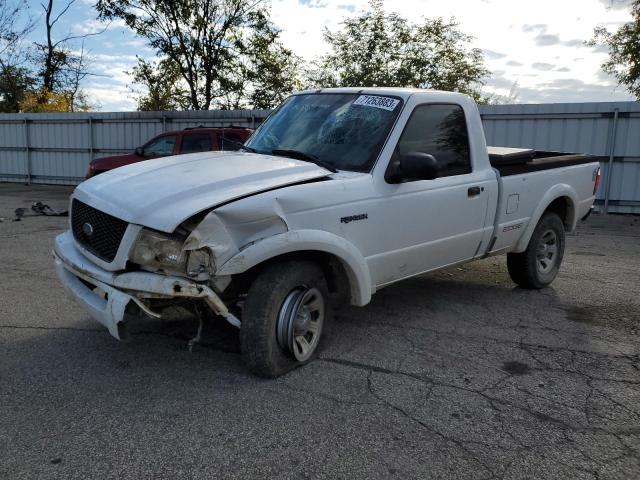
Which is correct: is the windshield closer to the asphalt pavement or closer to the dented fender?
the dented fender

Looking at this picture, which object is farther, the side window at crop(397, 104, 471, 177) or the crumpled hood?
the side window at crop(397, 104, 471, 177)

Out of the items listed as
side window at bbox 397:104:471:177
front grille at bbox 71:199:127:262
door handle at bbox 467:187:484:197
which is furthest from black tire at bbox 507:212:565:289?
front grille at bbox 71:199:127:262

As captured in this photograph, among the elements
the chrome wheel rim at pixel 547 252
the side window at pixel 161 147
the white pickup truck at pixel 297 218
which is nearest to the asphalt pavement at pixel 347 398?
the white pickup truck at pixel 297 218

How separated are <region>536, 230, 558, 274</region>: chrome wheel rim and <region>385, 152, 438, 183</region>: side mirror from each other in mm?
2606

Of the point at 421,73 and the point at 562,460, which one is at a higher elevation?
the point at 421,73

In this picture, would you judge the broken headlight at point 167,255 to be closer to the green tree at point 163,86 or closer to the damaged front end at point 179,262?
the damaged front end at point 179,262

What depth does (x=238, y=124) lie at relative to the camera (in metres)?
16.3

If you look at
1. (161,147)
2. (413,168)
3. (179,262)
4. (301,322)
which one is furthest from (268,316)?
(161,147)

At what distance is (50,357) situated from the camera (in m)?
3.94

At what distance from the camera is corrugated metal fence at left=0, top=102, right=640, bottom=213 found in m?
12.7

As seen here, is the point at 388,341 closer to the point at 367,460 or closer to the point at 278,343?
the point at 278,343

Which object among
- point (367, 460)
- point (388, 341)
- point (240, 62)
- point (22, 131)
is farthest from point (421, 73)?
point (367, 460)

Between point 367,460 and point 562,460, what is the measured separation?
98 cm

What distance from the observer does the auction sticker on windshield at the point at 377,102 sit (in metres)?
4.36
